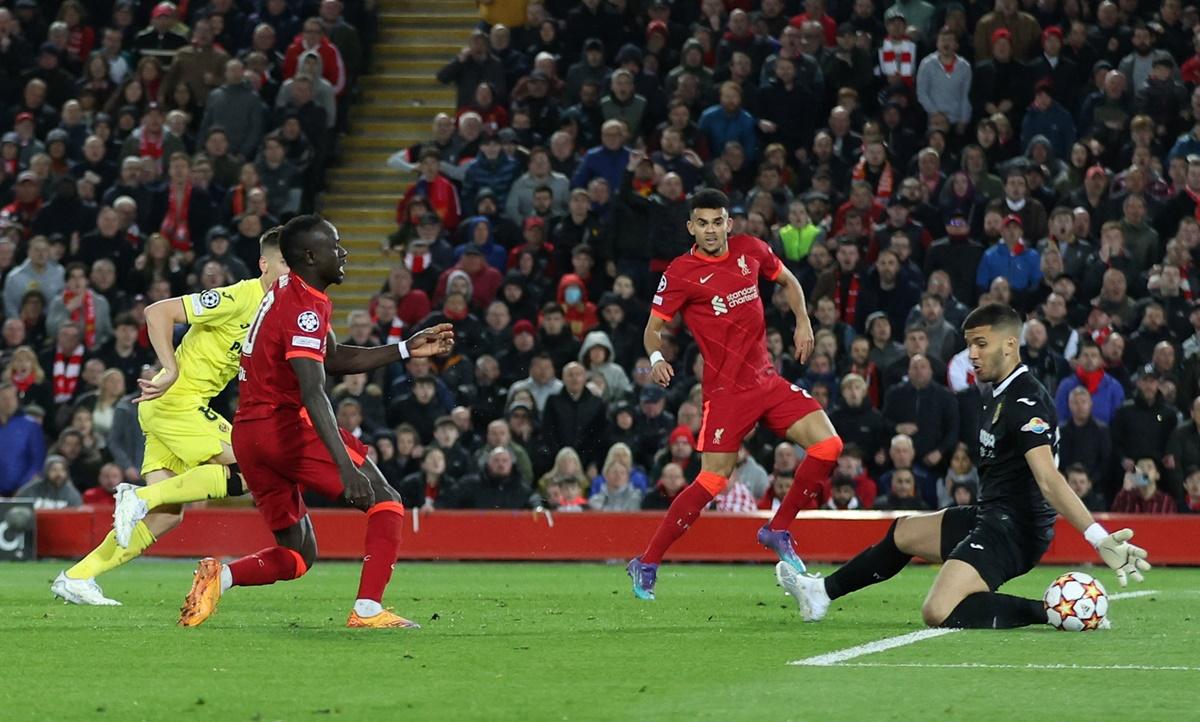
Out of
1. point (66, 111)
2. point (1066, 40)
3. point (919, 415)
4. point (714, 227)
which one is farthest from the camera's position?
point (66, 111)

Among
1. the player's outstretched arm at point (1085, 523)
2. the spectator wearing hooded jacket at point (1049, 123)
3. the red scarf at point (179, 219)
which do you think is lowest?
the red scarf at point (179, 219)

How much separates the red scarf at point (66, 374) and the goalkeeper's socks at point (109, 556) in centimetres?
894

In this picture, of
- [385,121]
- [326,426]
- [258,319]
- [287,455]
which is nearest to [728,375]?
[287,455]

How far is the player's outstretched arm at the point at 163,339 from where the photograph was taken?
11383 mm

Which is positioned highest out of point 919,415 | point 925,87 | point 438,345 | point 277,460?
point 438,345

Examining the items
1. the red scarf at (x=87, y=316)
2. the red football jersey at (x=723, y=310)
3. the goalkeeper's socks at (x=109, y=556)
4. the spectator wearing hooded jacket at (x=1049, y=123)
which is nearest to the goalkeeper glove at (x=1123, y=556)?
the red football jersey at (x=723, y=310)

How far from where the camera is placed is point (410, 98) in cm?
2523

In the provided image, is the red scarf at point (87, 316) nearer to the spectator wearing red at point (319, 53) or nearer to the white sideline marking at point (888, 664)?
the spectator wearing red at point (319, 53)

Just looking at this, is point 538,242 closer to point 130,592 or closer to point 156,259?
point 156,259

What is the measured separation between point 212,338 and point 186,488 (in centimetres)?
100

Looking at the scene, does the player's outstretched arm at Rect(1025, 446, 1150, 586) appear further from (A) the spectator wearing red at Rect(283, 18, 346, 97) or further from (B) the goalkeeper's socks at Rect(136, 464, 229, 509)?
(A) the spectator wearing red at Rect(283, 18, 346, 97)

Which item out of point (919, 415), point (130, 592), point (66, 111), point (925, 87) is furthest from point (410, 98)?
point (130, 592)

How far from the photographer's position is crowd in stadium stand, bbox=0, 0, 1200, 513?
1822cm

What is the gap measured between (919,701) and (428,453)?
1148 centimetres
